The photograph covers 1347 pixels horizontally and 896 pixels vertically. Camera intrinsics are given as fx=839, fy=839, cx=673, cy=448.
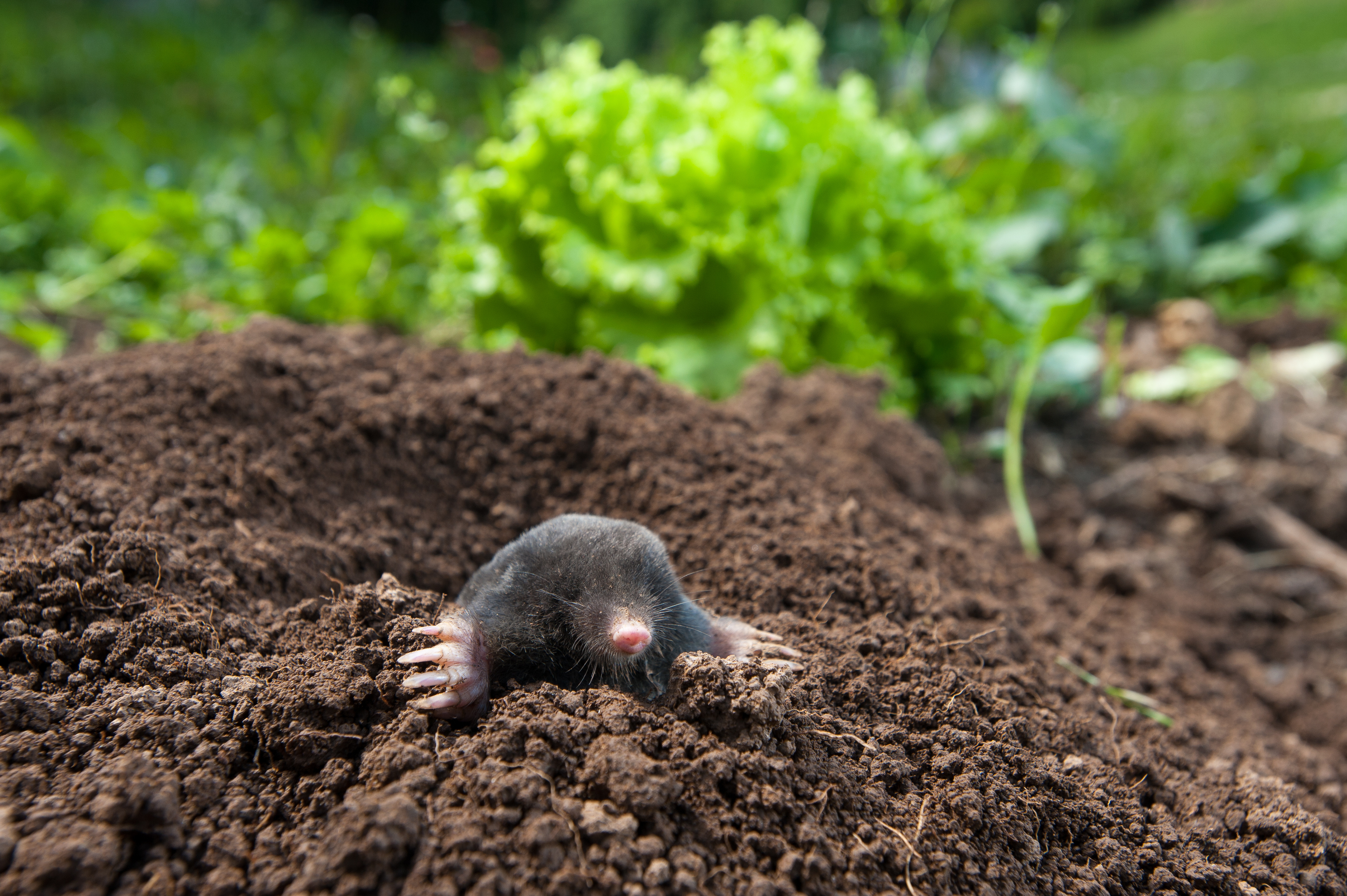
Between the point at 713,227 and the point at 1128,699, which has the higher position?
the point at 713,227

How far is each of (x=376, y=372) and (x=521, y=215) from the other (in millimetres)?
1131

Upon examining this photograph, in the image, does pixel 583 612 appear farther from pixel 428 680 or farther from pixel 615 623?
pixel 428 680

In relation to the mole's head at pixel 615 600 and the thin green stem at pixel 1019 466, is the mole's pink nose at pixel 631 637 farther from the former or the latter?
the thin green stem at pixel 1019 466

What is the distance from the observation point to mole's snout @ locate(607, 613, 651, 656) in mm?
1393

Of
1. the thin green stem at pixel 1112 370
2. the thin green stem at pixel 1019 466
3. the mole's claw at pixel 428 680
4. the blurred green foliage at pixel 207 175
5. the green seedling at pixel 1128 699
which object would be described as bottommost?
the green seedling at pixel 1128 699

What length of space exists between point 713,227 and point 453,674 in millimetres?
2121

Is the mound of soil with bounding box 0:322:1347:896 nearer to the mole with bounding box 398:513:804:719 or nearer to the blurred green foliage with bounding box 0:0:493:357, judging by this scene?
the mole with bounding box 398:513:804:719

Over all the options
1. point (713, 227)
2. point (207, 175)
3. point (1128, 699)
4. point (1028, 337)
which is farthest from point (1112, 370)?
point (207, 175)

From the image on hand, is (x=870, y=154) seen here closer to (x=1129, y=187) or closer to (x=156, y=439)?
(x=156, y=439)

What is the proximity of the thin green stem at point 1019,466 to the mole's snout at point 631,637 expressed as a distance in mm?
2047

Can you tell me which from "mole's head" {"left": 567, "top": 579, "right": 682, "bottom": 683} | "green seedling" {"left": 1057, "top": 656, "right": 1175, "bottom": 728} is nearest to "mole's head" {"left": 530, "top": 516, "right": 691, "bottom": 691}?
"mole's head" {"left": 567, "top": 579, "right": 682, "bottom": 683}

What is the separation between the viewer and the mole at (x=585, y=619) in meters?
1.51

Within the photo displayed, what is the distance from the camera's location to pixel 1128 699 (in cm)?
201

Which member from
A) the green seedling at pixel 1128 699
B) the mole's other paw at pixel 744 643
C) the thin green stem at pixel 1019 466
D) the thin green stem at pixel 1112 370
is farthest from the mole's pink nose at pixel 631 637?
the thin green stem at pixel 1112 370
